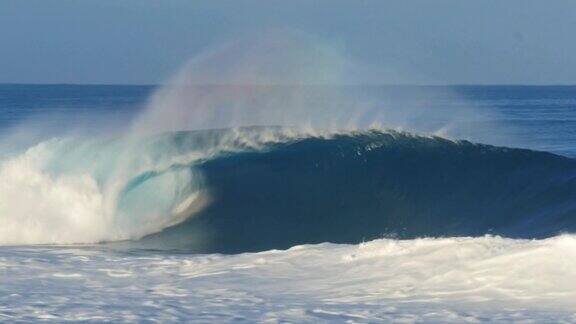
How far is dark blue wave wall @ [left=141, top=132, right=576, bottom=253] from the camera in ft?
50.8

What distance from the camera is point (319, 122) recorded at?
21.6 m

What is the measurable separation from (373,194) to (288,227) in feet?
6.62

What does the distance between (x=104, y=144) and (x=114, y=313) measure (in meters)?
12.1

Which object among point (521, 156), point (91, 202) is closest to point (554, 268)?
point (521, 156)

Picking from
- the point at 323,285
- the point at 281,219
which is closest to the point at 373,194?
the point at 281,219

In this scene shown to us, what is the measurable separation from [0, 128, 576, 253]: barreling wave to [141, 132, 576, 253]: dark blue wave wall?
0.03m

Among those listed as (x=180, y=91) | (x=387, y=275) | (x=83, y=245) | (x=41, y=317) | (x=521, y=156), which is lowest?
(x=41, y=317)

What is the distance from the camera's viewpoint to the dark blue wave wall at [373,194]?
1548cm

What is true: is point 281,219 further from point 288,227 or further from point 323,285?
point 323,285

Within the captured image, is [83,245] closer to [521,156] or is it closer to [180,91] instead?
[521,156]

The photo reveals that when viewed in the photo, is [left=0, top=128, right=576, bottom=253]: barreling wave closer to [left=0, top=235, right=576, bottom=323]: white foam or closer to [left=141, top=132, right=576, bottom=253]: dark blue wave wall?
[left=141, top=132, right=576, bottom=253]: dark blue wave wall

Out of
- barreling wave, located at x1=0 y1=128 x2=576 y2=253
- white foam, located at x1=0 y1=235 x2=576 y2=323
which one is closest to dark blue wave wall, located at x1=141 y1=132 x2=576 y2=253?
barreling wave, located at x1=0 y1=128 x2=576 y2=253

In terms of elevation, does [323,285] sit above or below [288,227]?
below

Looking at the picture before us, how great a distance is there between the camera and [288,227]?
653 inches
